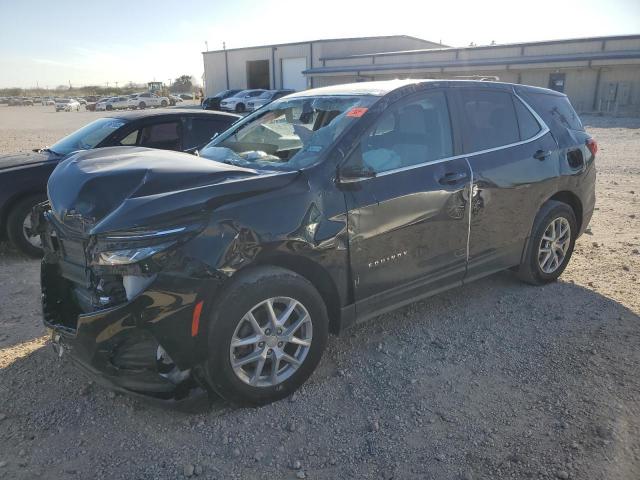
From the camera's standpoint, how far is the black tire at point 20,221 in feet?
19.0

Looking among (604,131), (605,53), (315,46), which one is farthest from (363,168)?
(315,46)

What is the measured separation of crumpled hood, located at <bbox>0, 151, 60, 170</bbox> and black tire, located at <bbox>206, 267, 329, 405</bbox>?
442cm

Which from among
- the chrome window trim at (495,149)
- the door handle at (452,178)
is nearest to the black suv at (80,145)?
the chrome window trim at (495,149)

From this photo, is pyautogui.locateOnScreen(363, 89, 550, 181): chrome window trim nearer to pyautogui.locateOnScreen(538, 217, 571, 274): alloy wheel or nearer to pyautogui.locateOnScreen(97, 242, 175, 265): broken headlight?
pyautogui.locateOnScreen(538, 217, 571, 274): alloy wheel

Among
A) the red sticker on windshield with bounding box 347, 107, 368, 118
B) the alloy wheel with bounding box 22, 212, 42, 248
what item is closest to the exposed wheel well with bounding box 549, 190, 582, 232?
the red sticker on windshield with bounding box 347, 107, 368, 118

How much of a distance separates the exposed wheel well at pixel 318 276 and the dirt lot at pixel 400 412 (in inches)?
16.3

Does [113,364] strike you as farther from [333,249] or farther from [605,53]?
[605,53]

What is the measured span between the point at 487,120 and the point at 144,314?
10.1 feet

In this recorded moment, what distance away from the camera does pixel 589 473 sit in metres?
2.57

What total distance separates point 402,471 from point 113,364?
5.27 feet

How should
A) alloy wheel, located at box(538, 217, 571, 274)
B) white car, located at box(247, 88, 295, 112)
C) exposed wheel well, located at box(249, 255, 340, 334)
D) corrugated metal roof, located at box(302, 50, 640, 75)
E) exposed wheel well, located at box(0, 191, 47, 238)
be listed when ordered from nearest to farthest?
exposed wheel well, located at box(249, 255, 340, 334)
alloy wheel, located at box(538, 217, 571, 274)
exposed wheel well, located at box(0, 191, 47, 238)
corrugated metal roof, located at box(302, 50, 640, 75)
white car, located at box(247, 88, 295, 112)

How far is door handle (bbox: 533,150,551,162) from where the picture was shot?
4.44 meters

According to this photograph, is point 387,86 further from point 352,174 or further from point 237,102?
point 237,102

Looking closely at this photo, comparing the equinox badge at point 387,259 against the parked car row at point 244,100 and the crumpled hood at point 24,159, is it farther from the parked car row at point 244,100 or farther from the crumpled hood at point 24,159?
the parked car row at point 244,100
